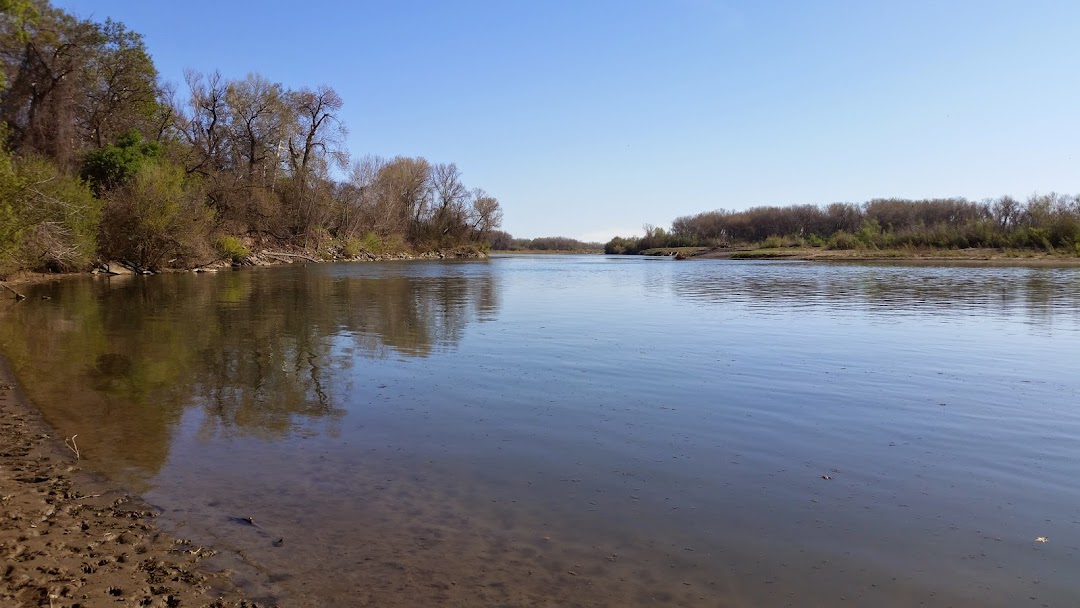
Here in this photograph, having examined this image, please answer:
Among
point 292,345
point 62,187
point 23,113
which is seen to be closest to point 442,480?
point 292,345

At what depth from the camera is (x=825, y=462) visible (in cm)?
664

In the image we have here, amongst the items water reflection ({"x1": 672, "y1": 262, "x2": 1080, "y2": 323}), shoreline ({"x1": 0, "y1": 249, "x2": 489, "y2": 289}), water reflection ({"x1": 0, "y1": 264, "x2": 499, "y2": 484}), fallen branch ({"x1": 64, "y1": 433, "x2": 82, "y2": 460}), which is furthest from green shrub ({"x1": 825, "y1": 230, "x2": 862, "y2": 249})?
fallen branch ({"x1": 64, "y1": 433, "x2": 82, "y2": 460})

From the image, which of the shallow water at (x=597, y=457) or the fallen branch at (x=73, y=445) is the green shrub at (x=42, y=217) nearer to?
the shallow water at (x=597, y=457)

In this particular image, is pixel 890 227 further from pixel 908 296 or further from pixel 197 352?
pixel 197 352

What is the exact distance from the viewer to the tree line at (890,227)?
65062 mm

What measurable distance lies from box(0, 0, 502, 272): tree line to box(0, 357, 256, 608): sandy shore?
13.3 metres

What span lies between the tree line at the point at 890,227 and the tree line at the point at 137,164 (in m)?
62.8

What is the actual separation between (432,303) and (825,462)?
18.1m

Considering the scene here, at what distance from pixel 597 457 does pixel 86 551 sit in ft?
14.2

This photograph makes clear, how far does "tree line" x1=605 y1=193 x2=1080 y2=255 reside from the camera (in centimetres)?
6506

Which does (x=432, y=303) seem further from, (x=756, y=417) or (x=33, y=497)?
(x=33, y=497)

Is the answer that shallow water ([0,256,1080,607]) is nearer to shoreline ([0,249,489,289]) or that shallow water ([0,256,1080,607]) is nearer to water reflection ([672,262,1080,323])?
water reflection ([672,262,1080,323])

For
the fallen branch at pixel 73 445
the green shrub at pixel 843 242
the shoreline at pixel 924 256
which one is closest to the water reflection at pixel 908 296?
the fallen branch at pixel 73 445

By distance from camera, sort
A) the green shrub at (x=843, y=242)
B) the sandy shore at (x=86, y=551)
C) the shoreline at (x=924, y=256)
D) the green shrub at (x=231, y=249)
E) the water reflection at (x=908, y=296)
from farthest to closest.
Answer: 1. the green shrub at (x=843, y=242)
2. the shoreline at (x=924, y=256)
3. the green shrub at (x=231, y=249)
4. the water reflection at (x=908, y=296)
5. the sandy shore at (x=86, y=551)
